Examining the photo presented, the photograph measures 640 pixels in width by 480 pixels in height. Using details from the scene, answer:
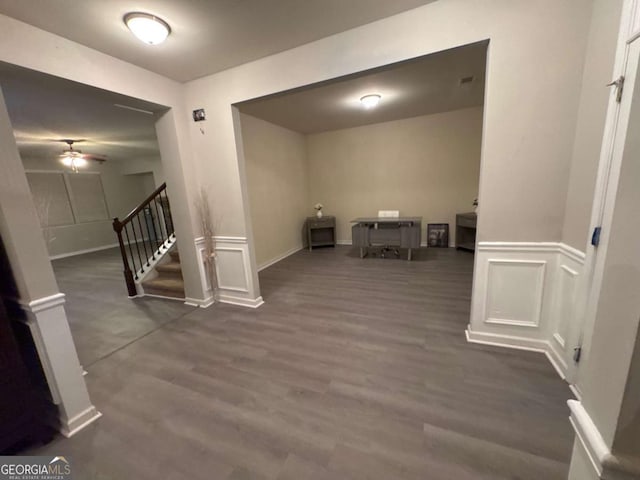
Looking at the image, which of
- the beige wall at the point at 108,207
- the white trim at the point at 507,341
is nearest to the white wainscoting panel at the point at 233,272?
the white trim at the point at 507,341

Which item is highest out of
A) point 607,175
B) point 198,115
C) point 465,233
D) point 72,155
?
point 72,155

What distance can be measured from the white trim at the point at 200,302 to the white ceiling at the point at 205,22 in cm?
269

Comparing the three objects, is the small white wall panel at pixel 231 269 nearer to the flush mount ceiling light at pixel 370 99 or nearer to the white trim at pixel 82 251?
the flush mount ceiling light at pixel 370 99

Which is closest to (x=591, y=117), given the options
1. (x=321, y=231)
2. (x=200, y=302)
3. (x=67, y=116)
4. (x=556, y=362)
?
(x=556, y=362)

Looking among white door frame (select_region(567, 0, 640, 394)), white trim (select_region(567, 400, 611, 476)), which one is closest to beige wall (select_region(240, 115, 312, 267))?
white door frame (select_region(567, 0, 640, 394))

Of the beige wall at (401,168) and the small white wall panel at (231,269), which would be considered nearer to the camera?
the small white wall panel at (231,269)

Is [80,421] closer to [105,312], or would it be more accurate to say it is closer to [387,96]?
[105,312]

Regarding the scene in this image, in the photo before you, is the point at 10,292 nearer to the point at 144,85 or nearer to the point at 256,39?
the point at 144,85

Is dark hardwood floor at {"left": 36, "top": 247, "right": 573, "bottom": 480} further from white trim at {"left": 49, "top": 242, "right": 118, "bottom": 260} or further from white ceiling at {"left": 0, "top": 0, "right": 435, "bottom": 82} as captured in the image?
white trim at {"left": 49, "top": 242, "right": 118, "bottom": 260}

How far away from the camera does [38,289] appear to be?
1.45m

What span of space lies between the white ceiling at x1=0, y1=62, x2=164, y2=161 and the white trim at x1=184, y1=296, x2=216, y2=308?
7.73 feet

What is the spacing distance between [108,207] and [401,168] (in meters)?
8.43

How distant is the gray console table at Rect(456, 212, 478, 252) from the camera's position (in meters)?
4.82

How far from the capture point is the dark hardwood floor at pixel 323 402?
51.0 inches
